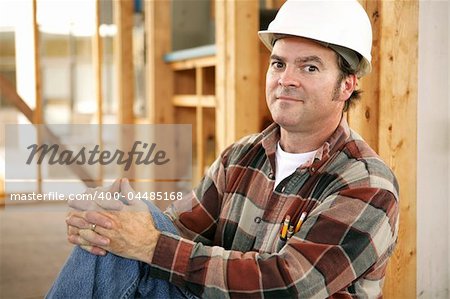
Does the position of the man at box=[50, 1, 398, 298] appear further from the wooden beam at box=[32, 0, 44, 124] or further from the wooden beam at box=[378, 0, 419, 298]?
the wooden beam at box=[32, 0, 44, 124]

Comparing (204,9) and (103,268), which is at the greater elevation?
(204,9)

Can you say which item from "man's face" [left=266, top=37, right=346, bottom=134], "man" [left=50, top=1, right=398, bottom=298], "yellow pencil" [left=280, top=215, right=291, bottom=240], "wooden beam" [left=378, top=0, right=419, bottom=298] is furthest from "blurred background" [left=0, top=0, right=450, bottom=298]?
"yellow pencil" [left=280, top=215, right=291, bottom=240]

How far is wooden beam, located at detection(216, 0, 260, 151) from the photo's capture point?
2.63m

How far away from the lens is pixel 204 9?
4.91 meters

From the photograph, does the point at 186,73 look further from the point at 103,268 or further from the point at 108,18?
the point at 108,18

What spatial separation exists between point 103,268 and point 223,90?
4.93ft

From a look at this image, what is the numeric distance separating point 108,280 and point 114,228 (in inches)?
5.3

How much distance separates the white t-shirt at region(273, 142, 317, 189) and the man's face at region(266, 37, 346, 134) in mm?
88

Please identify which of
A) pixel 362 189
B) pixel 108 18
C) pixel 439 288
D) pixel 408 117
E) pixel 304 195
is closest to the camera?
pixel 362 189

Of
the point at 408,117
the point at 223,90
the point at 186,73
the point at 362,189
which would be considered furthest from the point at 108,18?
the point at 362,189

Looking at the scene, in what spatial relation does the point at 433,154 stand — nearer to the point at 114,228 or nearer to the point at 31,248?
the point at 114,228

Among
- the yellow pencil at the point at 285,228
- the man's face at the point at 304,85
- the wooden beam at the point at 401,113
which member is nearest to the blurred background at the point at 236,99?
the wooden beam at the point at 401,113

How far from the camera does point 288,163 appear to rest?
1507 millimetres

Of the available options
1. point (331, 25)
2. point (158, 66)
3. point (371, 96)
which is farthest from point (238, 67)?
point (158, 66)
